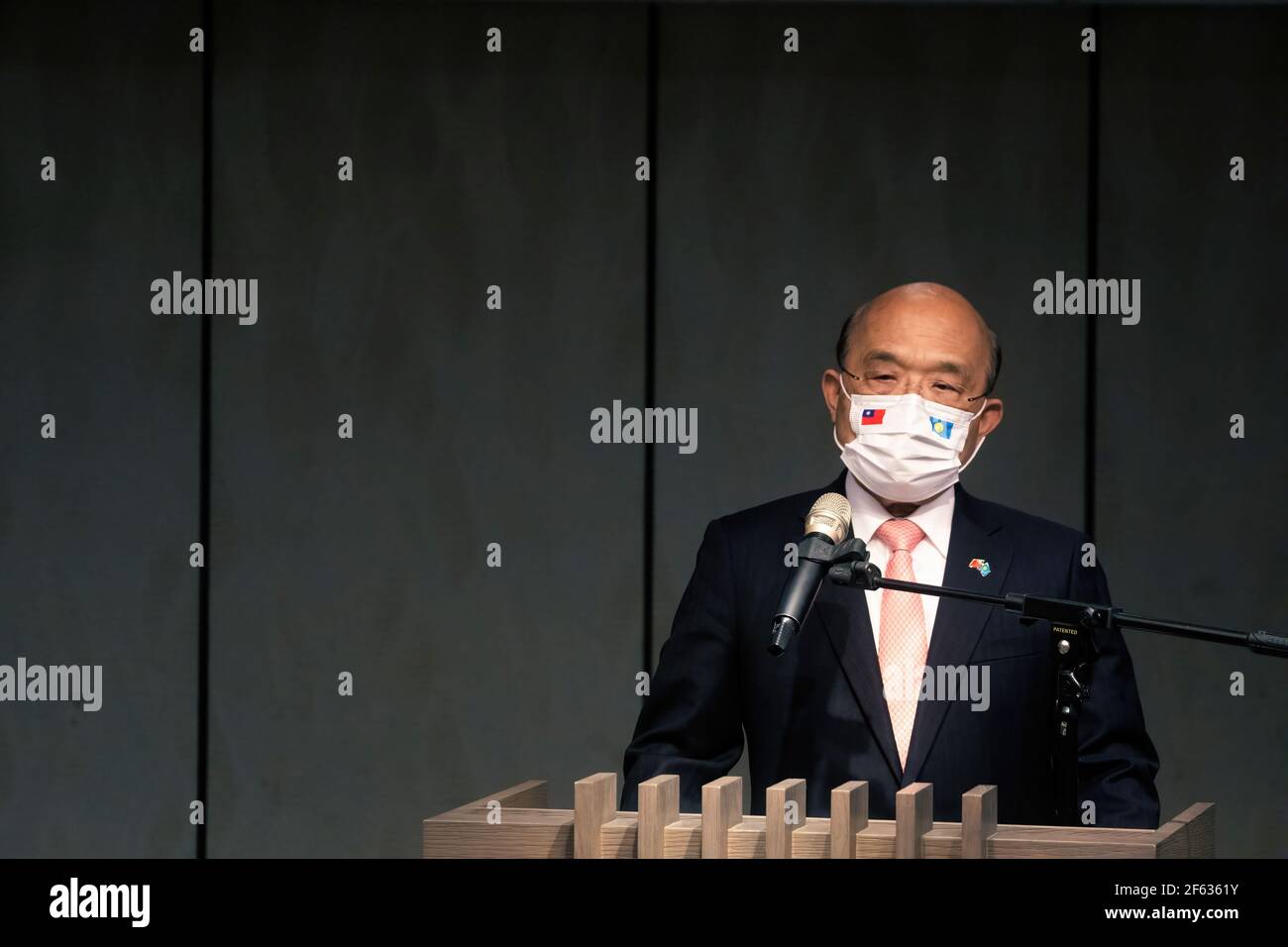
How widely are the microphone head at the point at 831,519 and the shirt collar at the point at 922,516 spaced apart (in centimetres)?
44

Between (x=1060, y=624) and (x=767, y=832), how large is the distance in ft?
1.85

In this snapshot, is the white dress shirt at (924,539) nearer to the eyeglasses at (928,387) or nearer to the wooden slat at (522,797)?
the eyeglasses at (928,387)

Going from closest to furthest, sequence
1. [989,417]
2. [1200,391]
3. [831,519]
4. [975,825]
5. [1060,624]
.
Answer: [975,825] < [1060,624] < [831,519] < [989,417] < [1200,391]

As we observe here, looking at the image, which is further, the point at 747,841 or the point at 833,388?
the point at 833,388

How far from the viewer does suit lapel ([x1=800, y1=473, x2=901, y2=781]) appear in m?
2.64

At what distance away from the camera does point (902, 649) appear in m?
2.72

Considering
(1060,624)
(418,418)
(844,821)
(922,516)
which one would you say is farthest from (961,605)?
(418,418)

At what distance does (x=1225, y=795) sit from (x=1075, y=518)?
0.90m

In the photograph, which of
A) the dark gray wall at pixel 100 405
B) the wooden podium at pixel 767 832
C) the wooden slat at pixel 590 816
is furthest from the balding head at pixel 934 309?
the dark gray wall at pixel 100 405

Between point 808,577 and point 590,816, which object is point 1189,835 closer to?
point 808,577

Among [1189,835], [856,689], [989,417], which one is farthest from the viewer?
[989,417]

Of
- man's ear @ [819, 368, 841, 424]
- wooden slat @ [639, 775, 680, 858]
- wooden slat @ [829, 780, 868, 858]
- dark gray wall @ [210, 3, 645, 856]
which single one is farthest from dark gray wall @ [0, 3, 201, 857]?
wooden slat @ [829, 780, 868, 858]

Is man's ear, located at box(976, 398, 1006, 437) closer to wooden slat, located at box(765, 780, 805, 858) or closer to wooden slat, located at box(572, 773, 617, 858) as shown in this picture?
wooden slat, located at box(765, 780, 805, 858)
